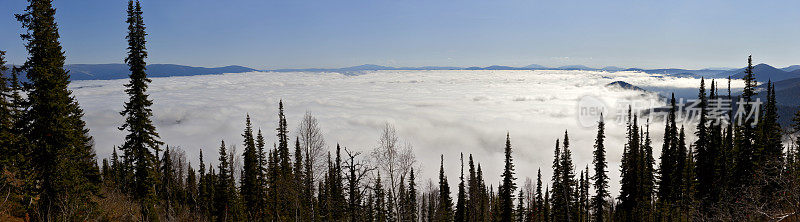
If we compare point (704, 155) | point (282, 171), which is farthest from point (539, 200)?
point (282, 171)

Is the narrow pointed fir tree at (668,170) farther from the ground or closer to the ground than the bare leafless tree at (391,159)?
closer to the ground

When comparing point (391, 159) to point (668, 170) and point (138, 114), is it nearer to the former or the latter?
point (138, 114)

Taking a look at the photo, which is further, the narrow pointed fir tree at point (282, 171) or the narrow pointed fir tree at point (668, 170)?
the narrow pointed fir tree at point (668, 170)

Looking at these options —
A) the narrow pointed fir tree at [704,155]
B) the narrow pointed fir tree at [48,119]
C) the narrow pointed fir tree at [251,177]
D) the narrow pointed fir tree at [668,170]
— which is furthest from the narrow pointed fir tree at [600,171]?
the narrow pointed fir tree at [48,119]

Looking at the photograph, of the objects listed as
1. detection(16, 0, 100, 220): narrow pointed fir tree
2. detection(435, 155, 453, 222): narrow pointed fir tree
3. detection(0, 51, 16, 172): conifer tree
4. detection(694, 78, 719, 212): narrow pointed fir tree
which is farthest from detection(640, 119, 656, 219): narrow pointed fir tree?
detection(0, 51, 16, 172): conifer tree

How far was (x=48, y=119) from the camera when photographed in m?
25.6

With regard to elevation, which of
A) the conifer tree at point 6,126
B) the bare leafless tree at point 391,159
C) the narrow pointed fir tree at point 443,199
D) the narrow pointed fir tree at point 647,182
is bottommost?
the narrow pointed fir tree at point 443,199

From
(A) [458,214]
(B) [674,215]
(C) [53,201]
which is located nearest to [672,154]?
(B) [674,215]

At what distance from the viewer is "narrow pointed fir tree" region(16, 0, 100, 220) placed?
970 inches

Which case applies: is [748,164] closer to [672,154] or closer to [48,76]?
[672,154]

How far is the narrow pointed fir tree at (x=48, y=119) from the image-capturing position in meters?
24.6

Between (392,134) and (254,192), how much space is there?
3025 centimetres

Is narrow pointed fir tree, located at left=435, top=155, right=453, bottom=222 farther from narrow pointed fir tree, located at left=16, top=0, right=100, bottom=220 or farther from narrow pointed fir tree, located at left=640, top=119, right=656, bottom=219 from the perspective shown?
narrow pointed fir tree, located at left=16, top=0, right=100, bottom=220

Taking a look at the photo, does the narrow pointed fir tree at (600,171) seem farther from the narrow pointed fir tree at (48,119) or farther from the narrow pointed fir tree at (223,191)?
the narrow pointed fir tree at (48,119)
